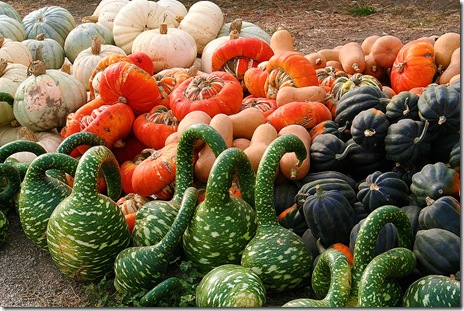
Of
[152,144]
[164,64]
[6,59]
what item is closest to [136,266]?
[152,144]

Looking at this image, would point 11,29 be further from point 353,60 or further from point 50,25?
point 353,60

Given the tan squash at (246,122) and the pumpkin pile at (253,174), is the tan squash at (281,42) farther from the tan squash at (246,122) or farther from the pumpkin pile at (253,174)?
the tan squash at (246,122)

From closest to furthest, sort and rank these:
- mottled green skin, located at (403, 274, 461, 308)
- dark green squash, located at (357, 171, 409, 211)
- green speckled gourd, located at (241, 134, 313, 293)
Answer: mottled green skin, located at (403, 274, 461, 308)
green speckled gourd, located at (241, 134, 313, 293)
dark green squash, located at (357, 171, 409, 211)

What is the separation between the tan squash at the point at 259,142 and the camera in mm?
3459

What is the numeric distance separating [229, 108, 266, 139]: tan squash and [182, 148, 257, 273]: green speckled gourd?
26.7 inches

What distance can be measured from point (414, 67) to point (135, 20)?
102 inches

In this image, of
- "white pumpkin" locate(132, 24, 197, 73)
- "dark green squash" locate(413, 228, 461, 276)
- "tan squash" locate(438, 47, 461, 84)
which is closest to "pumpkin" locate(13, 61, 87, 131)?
"white pumpkin" locate(132, 24, 197, 73)

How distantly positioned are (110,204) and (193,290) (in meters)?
0.58

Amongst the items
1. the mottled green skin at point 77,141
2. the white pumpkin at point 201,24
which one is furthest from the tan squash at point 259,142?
the white pumpkin at point 201,24

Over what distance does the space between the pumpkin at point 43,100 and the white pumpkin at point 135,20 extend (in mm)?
1213

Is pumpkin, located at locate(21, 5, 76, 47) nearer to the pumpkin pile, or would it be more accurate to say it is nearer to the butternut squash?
the pumpkin pile

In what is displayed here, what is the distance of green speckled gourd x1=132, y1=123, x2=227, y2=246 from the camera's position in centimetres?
317

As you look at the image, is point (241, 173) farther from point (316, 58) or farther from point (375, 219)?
point (316, 58)

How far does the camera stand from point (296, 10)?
9.76 meters
